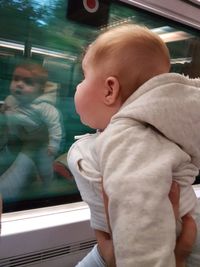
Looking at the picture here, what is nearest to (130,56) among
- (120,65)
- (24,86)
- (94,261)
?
(120,65)

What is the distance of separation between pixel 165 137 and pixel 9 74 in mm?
1151

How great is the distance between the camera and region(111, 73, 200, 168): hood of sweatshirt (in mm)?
878

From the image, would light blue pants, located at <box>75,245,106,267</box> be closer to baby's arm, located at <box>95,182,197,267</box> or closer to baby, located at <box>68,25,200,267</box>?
baby, located at <box>68,25,200,267</box>

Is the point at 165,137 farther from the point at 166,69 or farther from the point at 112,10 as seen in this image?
the point at 112,10

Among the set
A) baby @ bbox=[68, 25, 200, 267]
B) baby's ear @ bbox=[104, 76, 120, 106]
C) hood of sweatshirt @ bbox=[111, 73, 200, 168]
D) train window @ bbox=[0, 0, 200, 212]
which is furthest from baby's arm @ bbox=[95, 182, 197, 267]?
train window @ bbox=[0, 0, 200, 212]

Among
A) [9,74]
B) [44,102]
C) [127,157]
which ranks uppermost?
[127,157]

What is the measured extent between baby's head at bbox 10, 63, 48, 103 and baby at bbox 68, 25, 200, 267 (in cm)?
80

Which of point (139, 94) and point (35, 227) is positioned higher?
point (139, 94)

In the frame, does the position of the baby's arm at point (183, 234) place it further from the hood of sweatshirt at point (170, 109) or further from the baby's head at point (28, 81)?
the baby's head at point (28, 81)

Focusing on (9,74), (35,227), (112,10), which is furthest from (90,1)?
(35,227)

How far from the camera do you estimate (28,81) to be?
1.83 m

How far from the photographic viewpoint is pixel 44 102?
1896mm

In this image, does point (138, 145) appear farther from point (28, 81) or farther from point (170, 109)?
point (28, 81)

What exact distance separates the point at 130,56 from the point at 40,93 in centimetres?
104
